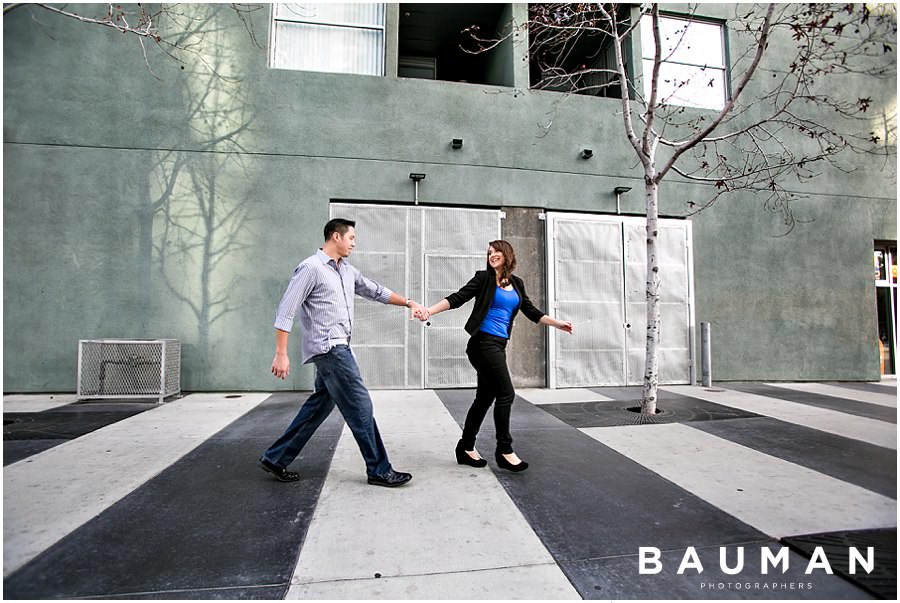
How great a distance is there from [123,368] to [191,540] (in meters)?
5.16

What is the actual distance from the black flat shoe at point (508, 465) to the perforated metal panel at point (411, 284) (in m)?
3.95

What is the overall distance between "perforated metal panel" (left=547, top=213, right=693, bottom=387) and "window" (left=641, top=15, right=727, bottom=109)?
2.72 metres

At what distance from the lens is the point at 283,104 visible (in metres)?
7.43

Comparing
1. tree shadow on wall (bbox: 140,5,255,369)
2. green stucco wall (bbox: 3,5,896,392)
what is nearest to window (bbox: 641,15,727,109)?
green stucco wall (bbox: 3,5,896,392)

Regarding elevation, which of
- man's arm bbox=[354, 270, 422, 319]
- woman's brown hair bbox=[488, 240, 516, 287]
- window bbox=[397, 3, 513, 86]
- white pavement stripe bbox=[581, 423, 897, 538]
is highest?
window bbox=[397, 3, 513, 86]

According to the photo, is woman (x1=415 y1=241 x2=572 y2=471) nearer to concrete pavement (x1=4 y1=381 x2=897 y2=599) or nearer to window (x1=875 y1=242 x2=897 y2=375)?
concrete pavement (x1=4 y1=381 x2=897 y2=599)

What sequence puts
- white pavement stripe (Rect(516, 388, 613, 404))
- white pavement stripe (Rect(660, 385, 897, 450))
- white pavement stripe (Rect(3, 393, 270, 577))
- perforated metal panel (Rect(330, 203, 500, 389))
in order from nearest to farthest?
1. white pavement stripe (Rect(3, 393, 270, 577))
2. white pavement stripe (Rect(660, 385, 897, 450))
3. white pavement stripe (Rect(516, 388, 613, 404))
4. perforated metal panel (Rect(330, 203, 500, 389))

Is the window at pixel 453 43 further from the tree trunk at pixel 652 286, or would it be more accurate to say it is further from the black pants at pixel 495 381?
the black pants at pixel 495 381

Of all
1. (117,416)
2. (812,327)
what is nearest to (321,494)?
(117,416)

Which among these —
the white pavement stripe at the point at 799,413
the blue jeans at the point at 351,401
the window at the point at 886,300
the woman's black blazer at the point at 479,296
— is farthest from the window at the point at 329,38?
the window at the point at 886,300

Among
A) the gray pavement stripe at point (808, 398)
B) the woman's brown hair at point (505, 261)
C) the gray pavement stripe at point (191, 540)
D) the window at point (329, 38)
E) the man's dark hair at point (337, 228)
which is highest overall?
the window at point (329, 38)

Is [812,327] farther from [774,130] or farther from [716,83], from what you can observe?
[716,83]

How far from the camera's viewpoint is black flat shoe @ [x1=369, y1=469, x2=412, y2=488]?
3211 millimetres

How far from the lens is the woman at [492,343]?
357 centimetres
